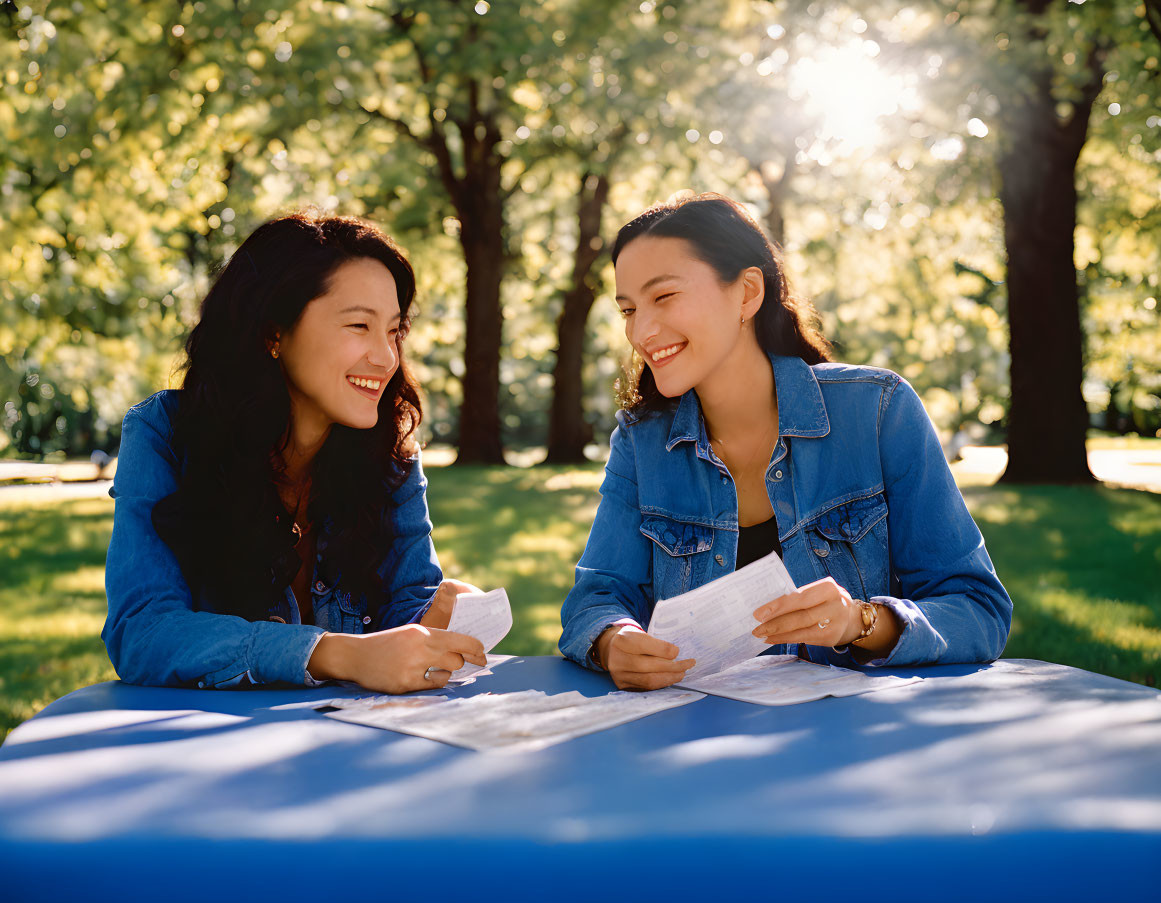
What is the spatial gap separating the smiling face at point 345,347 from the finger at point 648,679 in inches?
41.0

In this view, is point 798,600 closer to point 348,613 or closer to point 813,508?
point 813,508

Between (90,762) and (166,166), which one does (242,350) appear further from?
(166,166)

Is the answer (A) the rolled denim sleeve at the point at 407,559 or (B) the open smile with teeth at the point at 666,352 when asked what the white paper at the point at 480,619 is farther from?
(B) the open smile with teeth at the point at 666,352

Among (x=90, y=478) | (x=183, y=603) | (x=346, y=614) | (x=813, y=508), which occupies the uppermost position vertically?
(x=813, y=508)

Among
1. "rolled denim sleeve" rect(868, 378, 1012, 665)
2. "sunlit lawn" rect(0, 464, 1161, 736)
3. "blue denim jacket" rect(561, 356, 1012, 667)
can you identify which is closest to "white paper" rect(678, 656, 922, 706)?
"rolled denim sleeve" rect(868, 378, 1012, 665)

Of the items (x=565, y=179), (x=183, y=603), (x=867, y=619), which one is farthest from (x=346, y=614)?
(x=565, y=179)

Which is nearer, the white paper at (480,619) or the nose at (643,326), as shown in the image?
the white paper at (480,619)

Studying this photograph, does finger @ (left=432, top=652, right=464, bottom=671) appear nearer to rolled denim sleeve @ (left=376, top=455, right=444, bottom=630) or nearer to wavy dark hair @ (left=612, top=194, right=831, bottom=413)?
rolled denim sleeve @ (left=376, top=455, right=444, bottom=630)

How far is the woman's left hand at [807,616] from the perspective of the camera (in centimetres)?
176

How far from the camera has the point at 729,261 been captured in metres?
2.65

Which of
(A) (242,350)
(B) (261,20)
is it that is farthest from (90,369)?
(A) (242,350)

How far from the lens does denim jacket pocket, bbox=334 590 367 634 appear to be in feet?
8.13

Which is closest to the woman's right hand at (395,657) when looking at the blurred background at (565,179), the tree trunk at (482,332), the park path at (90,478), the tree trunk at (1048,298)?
the blurred background at (565,179)

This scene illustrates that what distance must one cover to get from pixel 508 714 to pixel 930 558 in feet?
3.68
